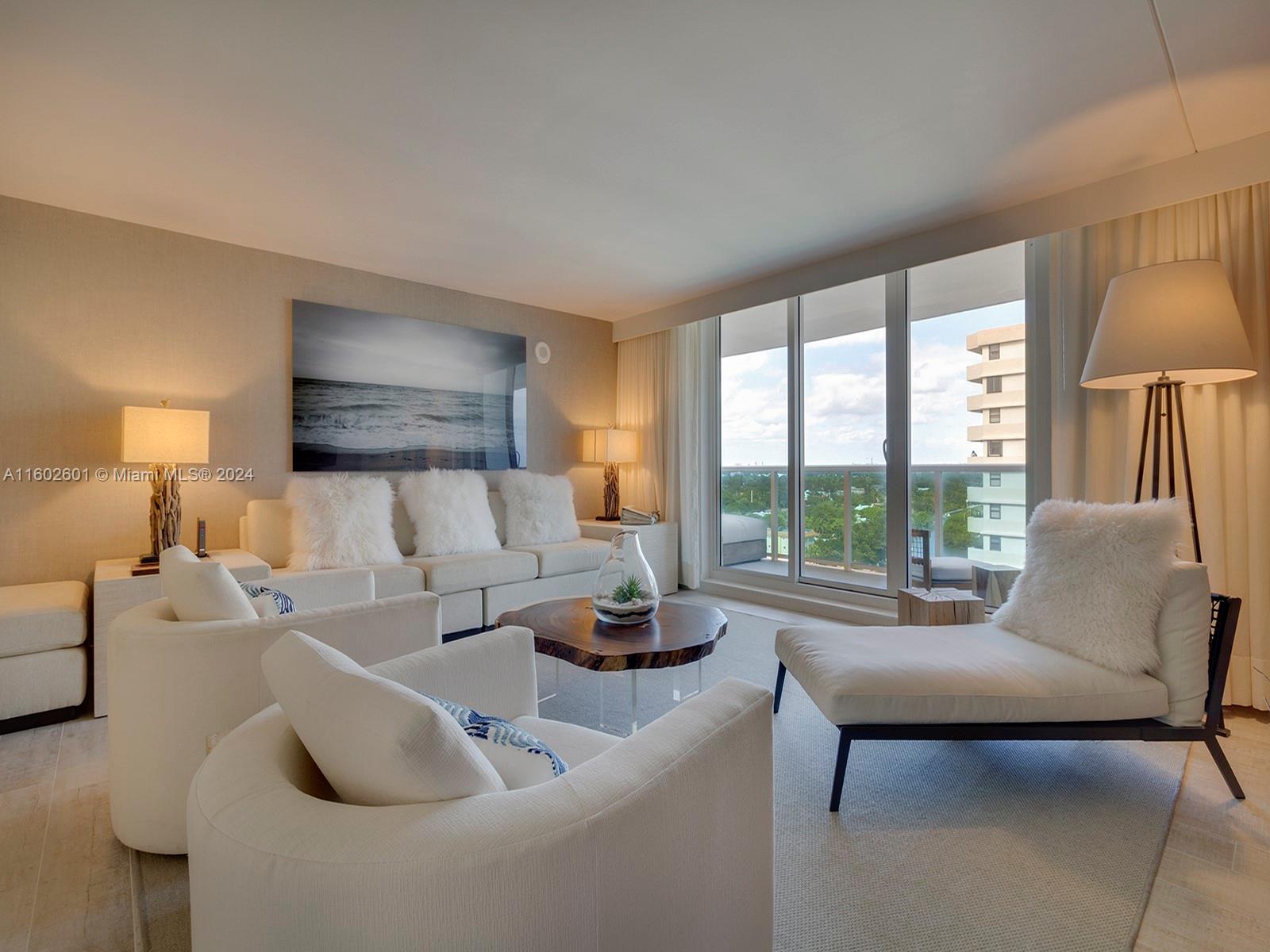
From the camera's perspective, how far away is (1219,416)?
2.69m

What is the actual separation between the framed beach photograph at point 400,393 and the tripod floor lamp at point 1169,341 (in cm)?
367

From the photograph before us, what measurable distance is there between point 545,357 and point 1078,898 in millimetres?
4496

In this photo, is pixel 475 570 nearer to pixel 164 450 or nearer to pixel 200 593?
pixel 164 450

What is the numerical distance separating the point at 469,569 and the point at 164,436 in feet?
5.46

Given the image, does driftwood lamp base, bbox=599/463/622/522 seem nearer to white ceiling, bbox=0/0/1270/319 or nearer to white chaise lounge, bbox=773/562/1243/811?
white ceiling, bbox=0/0/1270/319

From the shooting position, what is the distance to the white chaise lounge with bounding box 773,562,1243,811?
6.11 feet

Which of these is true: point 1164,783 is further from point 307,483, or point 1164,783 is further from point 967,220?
point 307,483

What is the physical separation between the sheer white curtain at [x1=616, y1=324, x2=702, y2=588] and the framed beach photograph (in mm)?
1048

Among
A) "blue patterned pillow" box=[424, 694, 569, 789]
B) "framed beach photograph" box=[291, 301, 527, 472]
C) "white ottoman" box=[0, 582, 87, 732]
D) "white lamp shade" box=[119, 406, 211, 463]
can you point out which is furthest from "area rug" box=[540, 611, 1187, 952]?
"framed beach photograph" box=[291, 301, 527, 472]

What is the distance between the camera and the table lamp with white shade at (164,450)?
2.91 m

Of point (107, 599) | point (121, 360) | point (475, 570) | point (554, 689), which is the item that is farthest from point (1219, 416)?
point (121, 360)

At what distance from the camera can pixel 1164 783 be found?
2.01 metres

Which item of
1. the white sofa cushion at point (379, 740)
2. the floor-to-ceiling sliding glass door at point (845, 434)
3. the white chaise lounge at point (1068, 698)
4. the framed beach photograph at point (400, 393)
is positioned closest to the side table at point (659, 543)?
the framed beach photograph at point (400, 393)

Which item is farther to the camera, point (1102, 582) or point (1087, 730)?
point (1102, 582)
